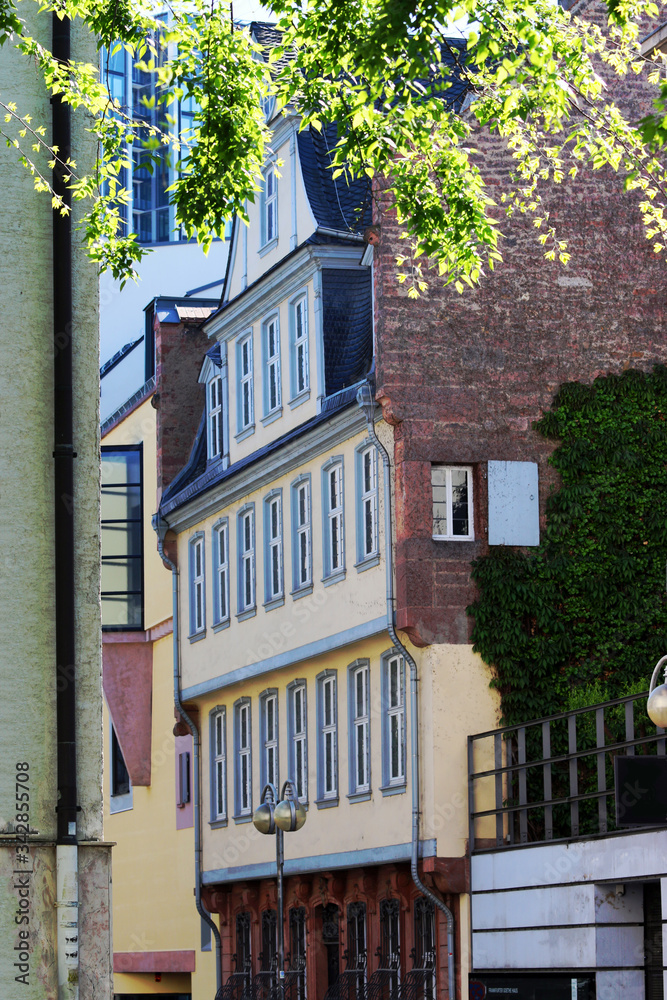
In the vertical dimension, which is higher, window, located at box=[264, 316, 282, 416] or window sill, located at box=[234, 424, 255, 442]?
window, located at box=[264, 316, 282, 416]

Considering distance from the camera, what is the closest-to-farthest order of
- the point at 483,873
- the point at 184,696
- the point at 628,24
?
the point at 628,24 → the point at 483,873 → the point at 184,696

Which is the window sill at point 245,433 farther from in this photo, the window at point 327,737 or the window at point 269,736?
the window at point 327,737

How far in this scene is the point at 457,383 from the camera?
85.8 feet

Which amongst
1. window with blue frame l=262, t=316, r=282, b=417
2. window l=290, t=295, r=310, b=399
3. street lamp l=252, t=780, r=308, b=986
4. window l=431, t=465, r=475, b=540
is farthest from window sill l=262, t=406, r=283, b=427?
street lamp l=252, t=780, r=308, b=986

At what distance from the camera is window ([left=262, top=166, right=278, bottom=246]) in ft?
102

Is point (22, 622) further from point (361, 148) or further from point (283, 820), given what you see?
point (283, 820)

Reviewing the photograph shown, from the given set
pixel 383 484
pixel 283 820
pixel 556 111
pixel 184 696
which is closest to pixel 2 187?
pixel 556 111

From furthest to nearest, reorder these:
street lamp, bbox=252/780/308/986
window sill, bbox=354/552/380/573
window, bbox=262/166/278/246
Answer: window, bbox=262/166/278/246, window sill, bbox=354/552/380/573, street lamp, bbox=252/780/308/986

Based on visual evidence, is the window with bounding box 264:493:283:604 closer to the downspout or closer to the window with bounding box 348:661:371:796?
the window with bounding box 348:661:371:796

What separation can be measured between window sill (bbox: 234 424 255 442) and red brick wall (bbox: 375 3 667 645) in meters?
6.06

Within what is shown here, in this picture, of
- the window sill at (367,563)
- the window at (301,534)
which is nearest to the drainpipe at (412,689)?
the window sill at (367,563)

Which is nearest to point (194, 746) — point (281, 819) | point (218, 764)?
point (218, 764)

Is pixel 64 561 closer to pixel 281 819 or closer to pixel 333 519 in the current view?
pixel 281 819

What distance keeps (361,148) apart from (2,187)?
105 inches
